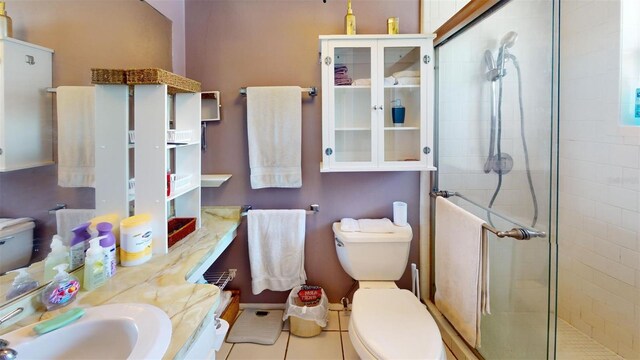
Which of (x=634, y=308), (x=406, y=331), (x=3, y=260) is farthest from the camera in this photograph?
(x=634, y=308)

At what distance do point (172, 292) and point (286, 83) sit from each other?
4.72ft

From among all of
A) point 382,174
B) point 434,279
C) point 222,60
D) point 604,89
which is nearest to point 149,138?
point 222,60

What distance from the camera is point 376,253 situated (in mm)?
1854

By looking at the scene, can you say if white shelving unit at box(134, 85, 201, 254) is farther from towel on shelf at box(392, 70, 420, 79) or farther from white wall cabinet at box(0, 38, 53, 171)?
towel on shelf at box(392, 70, 420, 79)

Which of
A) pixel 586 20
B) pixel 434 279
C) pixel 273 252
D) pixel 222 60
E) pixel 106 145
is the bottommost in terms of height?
pixel 434 279

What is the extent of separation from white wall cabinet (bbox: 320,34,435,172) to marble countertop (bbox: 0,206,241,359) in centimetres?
91

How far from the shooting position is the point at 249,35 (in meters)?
2.03

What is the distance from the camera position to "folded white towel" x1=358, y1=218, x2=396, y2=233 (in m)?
1.88

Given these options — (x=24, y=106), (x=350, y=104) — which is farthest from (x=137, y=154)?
(x=350, y=104)

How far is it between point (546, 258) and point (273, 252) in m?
1.43

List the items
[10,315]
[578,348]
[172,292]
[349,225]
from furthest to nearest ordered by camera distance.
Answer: [349,225], [578,348], [172,292], [10,315]

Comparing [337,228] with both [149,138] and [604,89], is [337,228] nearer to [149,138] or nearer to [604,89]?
[149,138]

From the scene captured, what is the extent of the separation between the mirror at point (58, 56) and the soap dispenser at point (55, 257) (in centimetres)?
2

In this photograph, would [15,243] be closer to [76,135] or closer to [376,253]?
[76,135]
